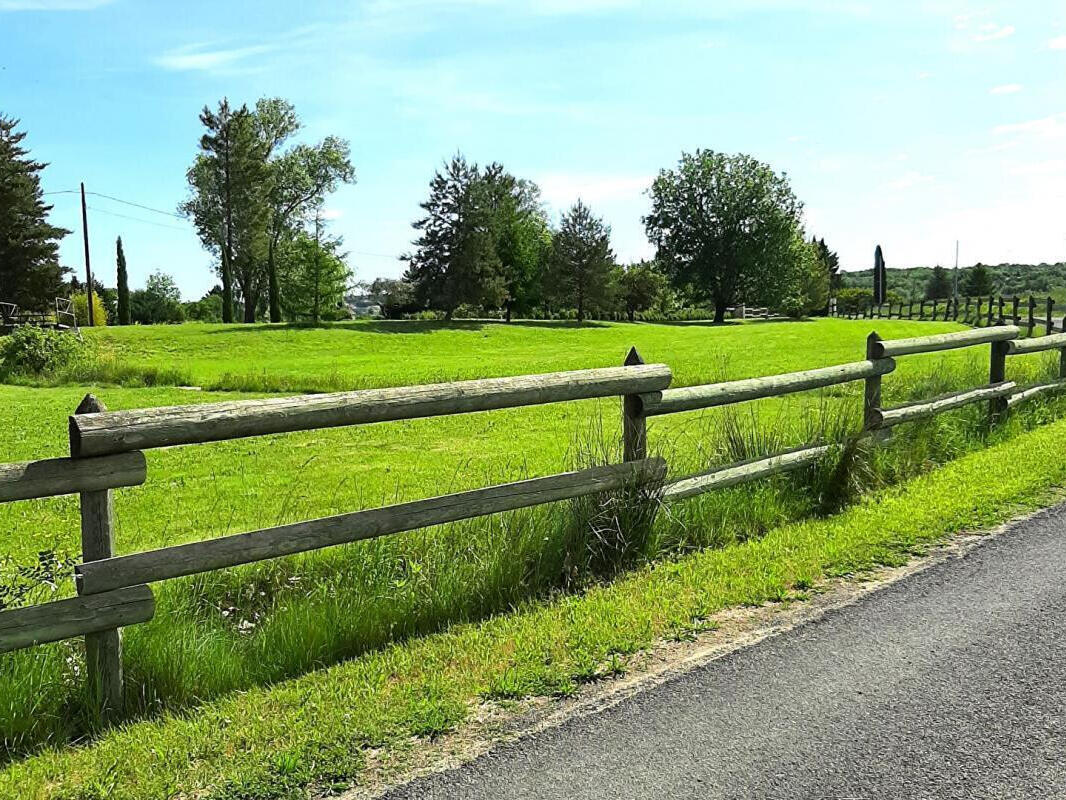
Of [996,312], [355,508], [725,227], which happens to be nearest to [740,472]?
[355,508]

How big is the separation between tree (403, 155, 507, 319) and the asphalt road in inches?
1799

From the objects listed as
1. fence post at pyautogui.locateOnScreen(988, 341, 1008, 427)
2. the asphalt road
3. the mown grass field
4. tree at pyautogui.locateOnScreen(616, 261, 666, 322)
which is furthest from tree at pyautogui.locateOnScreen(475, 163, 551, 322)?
the asphalt road

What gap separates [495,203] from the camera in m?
50.2

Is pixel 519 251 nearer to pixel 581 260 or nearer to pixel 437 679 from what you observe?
pixel 581 260

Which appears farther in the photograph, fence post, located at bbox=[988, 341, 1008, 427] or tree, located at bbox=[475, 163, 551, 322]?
tree, located at bbox=[475, 163, 551, 322]

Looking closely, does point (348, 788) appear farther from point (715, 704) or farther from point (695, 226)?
point (695, 226)

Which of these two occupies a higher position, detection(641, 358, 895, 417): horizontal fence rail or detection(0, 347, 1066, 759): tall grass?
detection(641, 358, 895, 417): horizontal fence rail

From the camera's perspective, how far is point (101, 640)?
11.8 feet

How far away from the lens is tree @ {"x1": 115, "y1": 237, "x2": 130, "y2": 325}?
55.2 m

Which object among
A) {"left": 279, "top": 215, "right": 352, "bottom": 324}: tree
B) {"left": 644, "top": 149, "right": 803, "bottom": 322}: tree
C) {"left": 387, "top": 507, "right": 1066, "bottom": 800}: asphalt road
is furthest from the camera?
{"left": 644, "top": 149, "right": 803, "bottom": 322}: tree

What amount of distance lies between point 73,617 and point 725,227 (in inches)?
2728

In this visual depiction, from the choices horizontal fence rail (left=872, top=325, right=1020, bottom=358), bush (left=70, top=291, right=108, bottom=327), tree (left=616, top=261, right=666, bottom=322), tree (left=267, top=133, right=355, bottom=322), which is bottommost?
horizontal fence rail (left=872, top=325, right=1020, bottom=358)

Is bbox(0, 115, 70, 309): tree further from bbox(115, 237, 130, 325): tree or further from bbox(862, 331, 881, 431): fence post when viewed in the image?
bbox(862, 331, 881, 431): fence post

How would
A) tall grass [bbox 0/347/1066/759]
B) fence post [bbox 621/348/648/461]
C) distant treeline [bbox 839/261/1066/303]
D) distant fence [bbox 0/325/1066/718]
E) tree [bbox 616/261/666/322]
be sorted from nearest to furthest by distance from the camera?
1. distant fence [bbox 0/325/1066/718]
2. tall grass [bbox 0/347/1066/759]
3. fence post [bbox 621/348/648/461]
4. tree [bbox 616/261/666/322]
5. distant treeline [bbox 839/261/1066/303]
